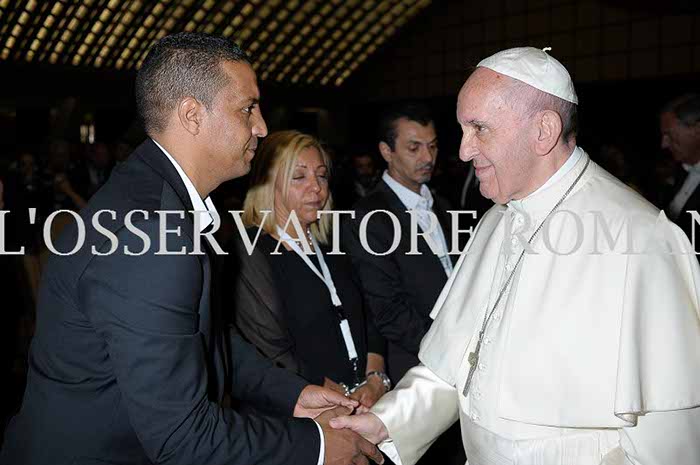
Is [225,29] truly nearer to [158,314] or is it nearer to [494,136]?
[494,136]

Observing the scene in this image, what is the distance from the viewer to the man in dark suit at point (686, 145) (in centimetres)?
502

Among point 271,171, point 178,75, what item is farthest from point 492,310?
point 271,171

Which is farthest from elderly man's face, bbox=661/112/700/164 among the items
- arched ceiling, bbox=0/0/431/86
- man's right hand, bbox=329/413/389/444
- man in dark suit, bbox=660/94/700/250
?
arched ceiling, bbox=0/0/431/86

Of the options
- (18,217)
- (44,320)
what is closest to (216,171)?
(44,320)

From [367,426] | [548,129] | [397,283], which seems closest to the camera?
[548,129]

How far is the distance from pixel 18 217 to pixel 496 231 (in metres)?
4.41

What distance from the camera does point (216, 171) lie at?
6.79 feet

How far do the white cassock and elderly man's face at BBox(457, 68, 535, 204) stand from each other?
0.40 feet

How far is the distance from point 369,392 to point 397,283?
70 centimetres

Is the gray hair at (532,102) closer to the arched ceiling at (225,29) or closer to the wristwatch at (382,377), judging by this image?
the wristwatch at (382,377)

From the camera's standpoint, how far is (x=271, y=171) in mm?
3367

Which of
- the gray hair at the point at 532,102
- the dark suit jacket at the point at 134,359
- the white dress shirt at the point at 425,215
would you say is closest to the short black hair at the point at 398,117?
the white dress shirt at the point at 425,215

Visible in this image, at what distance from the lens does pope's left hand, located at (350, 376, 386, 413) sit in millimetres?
3072

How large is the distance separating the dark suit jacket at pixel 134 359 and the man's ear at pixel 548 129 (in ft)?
3.57
